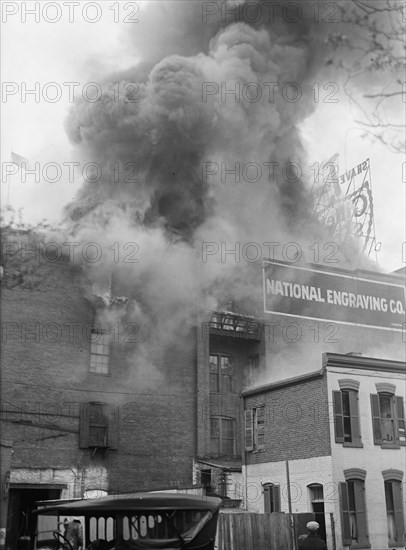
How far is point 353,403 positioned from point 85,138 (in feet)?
38.6

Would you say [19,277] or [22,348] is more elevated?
[19,277]

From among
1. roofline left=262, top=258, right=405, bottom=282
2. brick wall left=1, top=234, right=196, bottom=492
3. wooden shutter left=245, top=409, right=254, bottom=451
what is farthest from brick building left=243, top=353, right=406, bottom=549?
roofline left=262, top=258, right=405, bottom=282

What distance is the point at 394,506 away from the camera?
1872 centimetres

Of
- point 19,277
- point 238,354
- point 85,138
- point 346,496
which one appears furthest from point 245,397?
point 85,138

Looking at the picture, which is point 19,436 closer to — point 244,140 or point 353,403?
point 353,403

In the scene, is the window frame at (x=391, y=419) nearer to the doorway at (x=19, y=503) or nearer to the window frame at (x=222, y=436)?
the window frame at (x=222, y=436)

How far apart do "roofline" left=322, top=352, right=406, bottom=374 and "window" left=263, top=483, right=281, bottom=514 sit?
439cm

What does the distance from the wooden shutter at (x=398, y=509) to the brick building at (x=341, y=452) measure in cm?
3

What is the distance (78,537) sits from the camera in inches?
336

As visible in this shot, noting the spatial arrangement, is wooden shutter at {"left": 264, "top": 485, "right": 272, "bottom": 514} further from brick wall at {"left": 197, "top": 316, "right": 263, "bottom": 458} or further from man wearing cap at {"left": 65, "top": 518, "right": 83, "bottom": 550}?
man wearing cap at {"left": 65, "top": 518, "right": 83, "bottom": 550}

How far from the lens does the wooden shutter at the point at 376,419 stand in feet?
63.1

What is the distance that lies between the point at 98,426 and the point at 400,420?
954cm

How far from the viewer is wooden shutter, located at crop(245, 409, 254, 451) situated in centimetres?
2172

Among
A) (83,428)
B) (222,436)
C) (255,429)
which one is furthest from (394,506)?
(83,428)
